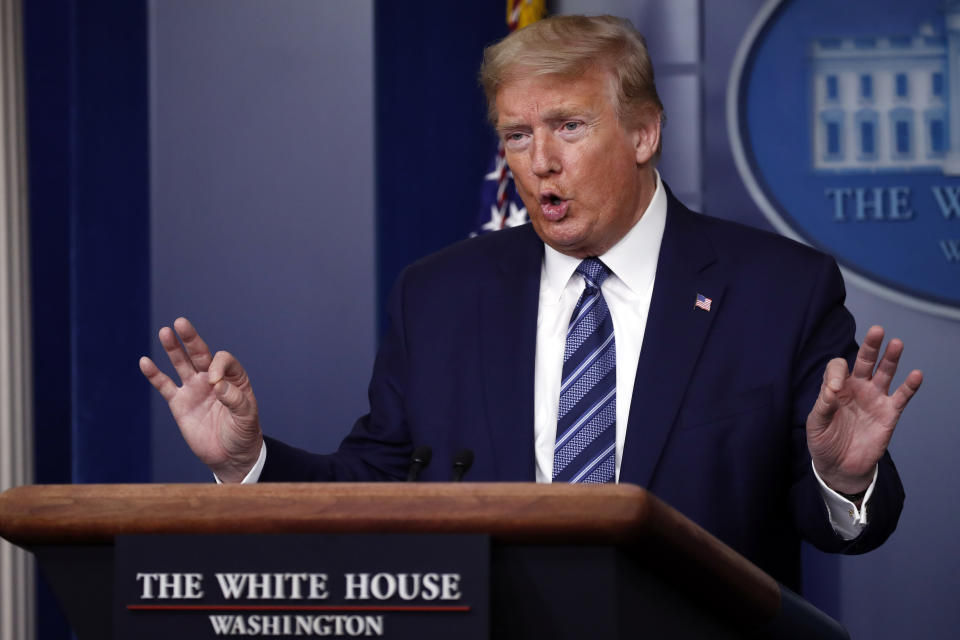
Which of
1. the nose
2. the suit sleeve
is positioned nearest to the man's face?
the nose

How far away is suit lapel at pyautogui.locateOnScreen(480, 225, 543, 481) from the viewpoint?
1.83 m

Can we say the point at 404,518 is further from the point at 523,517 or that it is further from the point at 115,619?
the point at 115,619

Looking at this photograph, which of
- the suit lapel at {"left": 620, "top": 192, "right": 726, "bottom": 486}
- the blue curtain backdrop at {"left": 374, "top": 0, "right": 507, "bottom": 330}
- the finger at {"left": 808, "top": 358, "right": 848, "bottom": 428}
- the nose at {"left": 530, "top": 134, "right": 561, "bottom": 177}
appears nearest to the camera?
the finger at {"left": 808, "top": 358, "right": 848, "bottom": 428}

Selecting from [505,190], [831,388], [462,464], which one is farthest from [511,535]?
[505,190]

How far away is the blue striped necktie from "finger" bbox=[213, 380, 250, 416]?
530 millimetres

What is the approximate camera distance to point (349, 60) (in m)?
3.13

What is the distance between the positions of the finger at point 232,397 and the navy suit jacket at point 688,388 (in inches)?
6.3

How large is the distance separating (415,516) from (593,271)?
3.47 ft

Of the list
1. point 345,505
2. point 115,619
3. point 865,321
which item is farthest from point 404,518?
point 865,321

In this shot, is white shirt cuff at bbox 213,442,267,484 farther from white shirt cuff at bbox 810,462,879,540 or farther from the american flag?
the american flag

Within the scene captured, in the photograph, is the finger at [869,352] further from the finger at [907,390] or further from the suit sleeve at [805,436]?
the suit sleeve at [805,436]

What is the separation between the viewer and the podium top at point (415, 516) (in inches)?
37.2

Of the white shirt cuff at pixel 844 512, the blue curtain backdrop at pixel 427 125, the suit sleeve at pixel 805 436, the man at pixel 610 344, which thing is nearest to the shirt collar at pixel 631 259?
the man at pixel 610 344

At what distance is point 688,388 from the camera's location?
1.80m
